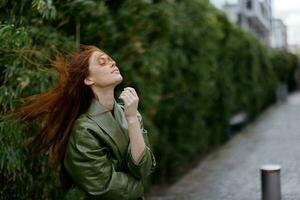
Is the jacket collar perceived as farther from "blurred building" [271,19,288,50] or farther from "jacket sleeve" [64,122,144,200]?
"blurred building" [271,19,288,50]

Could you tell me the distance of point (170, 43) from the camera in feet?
25.7

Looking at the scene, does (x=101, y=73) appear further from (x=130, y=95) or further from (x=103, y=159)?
(x=103, y=159)

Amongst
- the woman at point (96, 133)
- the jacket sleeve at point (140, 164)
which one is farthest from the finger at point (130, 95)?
the jacket sleeve at point (140, 164)

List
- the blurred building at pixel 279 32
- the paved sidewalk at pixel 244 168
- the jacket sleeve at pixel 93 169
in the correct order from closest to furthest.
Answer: the jacket sleeve at pixel 93 169, the paved sidewalk at pixel 244 168, the blurred building at pixel 279 32

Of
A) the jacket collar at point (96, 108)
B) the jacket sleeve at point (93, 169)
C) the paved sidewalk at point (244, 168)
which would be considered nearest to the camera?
the jacket sleeve at point (93, 169)

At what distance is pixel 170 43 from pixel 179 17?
44 cm

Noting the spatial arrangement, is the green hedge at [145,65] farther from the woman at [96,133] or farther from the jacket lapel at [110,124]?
the jacket lapel at [110,124]

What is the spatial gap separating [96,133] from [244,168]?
682cm

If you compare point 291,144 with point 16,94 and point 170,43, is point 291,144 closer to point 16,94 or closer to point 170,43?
point 170,43

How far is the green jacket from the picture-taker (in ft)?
7.82

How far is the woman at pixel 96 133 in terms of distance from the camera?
7.86ft

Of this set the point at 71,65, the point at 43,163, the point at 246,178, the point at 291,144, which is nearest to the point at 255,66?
the point at 291,144

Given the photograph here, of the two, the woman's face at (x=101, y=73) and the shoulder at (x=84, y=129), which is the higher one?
the woman's face at (x=101, y=73)

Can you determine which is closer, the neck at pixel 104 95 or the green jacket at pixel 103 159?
the green jacket at pixel 103 159
